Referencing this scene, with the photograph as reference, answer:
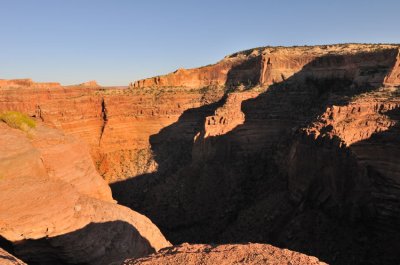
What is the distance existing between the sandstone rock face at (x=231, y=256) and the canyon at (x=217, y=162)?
0.25 ft

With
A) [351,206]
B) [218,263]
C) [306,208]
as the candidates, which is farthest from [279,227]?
[218,263]

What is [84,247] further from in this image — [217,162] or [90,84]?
[90,84]

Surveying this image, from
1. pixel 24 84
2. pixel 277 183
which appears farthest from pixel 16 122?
pixel 24 84

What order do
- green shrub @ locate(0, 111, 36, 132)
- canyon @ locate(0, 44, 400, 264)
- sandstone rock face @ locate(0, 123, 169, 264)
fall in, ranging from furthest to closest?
green shrub @ locate(0, 111, 36, 132), canyon @ locate(0, 44, 400, 264), sandstone rock face @ locate(0, 123, 169, 264)

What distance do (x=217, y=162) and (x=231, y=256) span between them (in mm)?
26398

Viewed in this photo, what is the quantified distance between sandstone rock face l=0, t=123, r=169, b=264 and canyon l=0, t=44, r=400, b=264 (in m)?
0.07

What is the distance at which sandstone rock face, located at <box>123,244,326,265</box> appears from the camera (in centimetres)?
764

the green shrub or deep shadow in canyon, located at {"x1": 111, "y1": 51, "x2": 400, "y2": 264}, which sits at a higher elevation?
the green shrub

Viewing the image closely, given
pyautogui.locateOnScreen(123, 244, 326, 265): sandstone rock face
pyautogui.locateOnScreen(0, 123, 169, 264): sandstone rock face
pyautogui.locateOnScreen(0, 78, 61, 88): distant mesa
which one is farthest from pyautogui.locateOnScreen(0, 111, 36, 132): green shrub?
pyautogui.locateOnScreen(123, 244, 326, 265): sandstone rock face

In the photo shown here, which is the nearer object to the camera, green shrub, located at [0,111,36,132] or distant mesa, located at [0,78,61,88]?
green shrub, located at [0,111,36,132]

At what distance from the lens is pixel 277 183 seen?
97.6 feet

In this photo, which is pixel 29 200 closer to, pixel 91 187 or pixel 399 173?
pixel 91 187

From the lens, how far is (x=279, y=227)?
2538cm

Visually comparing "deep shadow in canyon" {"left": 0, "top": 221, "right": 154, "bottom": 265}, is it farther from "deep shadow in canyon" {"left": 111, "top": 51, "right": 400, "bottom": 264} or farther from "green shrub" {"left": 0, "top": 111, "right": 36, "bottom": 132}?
"deep shadow in canyon" {"left": 111, "top": 51, "right": 400, "bottom": 264}
